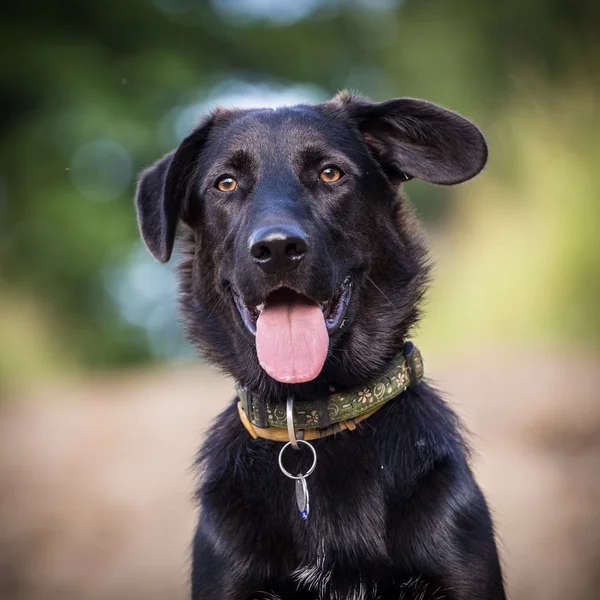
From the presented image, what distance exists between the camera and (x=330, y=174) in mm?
3324

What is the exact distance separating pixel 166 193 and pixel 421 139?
3.72ft

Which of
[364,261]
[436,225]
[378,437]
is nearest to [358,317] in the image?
[364,261]

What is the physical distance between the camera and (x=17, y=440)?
381 inches

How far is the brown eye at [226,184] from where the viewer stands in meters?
3.40

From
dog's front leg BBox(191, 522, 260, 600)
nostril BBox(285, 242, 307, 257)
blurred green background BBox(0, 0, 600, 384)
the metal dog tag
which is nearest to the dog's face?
nostril BBox(285, 242, 307, 257)

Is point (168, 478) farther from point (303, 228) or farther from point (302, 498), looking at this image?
point (303, 228)

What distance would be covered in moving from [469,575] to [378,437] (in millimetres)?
594

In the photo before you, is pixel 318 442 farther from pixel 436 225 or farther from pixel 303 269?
pixel 436 225

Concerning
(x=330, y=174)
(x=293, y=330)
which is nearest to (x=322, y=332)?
(x=293, y=330)

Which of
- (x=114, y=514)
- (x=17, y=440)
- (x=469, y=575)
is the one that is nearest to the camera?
(x=469, y=575)

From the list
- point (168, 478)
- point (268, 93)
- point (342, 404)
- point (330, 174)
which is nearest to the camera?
point (342, 404)

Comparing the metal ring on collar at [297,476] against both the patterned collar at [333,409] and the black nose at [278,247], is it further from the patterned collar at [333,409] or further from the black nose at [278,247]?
the black nose at [278,247]

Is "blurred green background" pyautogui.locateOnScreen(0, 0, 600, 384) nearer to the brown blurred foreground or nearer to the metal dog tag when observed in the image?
the brown blurred foreground

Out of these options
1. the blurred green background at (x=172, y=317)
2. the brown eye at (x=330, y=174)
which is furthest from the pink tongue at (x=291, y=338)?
the blurred green background at (x=172, y=317)
